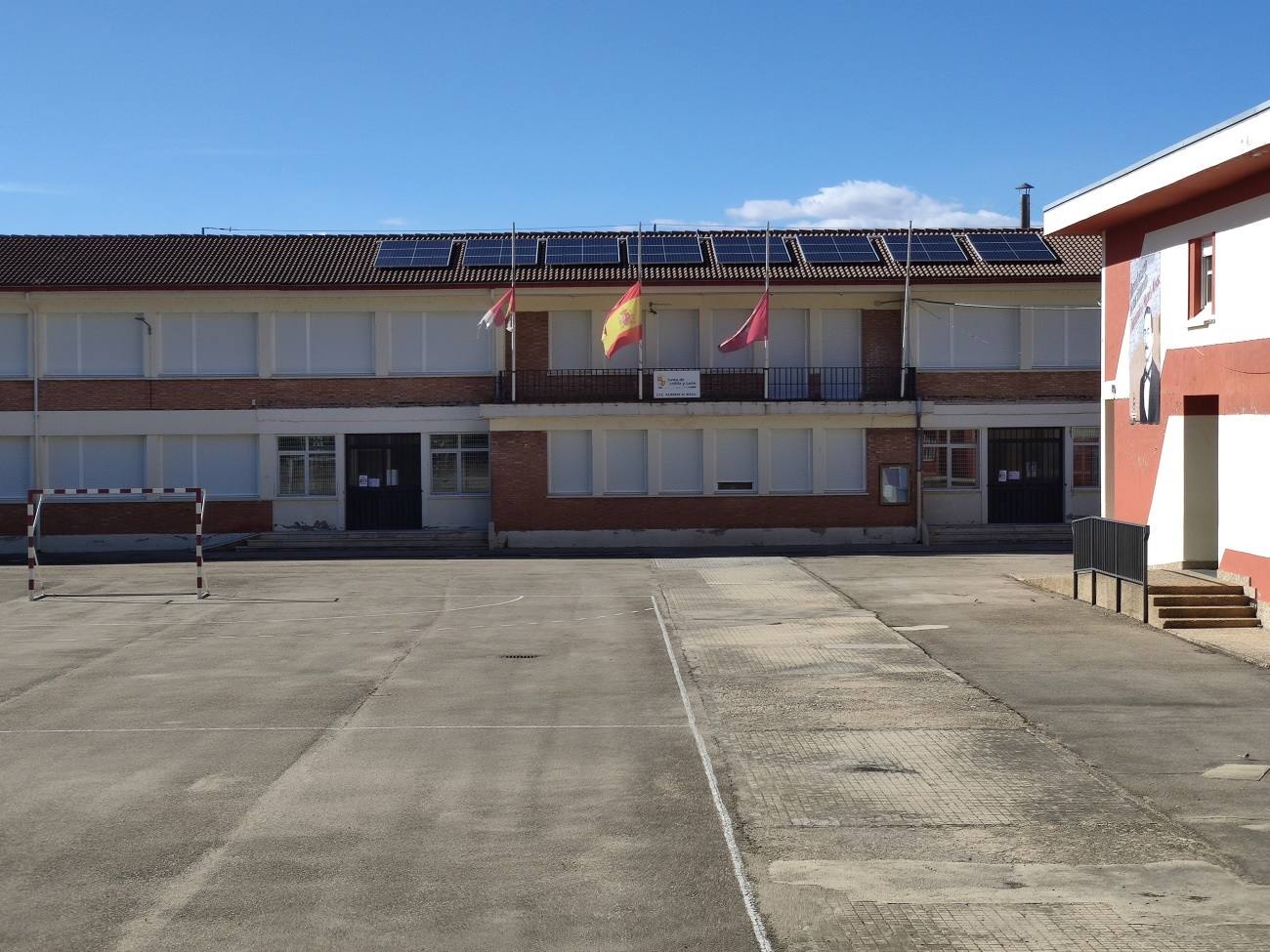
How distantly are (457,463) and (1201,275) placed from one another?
2012 centimetres

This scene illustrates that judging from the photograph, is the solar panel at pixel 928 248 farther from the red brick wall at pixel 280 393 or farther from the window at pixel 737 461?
the red brick wall at pixel 280 393

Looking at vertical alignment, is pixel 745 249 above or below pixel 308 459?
above

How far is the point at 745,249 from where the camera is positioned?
37.5m

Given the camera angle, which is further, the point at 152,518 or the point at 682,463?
the point at 152,518

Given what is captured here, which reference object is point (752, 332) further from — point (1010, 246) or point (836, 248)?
point (1010, 246)

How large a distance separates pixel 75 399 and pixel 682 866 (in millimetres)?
31446

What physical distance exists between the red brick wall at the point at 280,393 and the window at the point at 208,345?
1.03ft

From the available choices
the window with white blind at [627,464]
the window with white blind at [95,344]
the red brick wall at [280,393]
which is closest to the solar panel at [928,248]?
the window with white blind at [627,464]

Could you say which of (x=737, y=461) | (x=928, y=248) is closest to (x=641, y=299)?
(x=737, y=461)

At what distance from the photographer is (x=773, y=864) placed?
8.30 metres

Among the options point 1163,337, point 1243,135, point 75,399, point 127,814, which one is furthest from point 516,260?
point 127,814

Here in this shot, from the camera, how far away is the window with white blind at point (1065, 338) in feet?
118

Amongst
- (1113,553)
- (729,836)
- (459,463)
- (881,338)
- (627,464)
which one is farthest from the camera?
(881,338)

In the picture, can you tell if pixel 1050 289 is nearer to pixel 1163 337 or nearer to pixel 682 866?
pixel 1163 337
